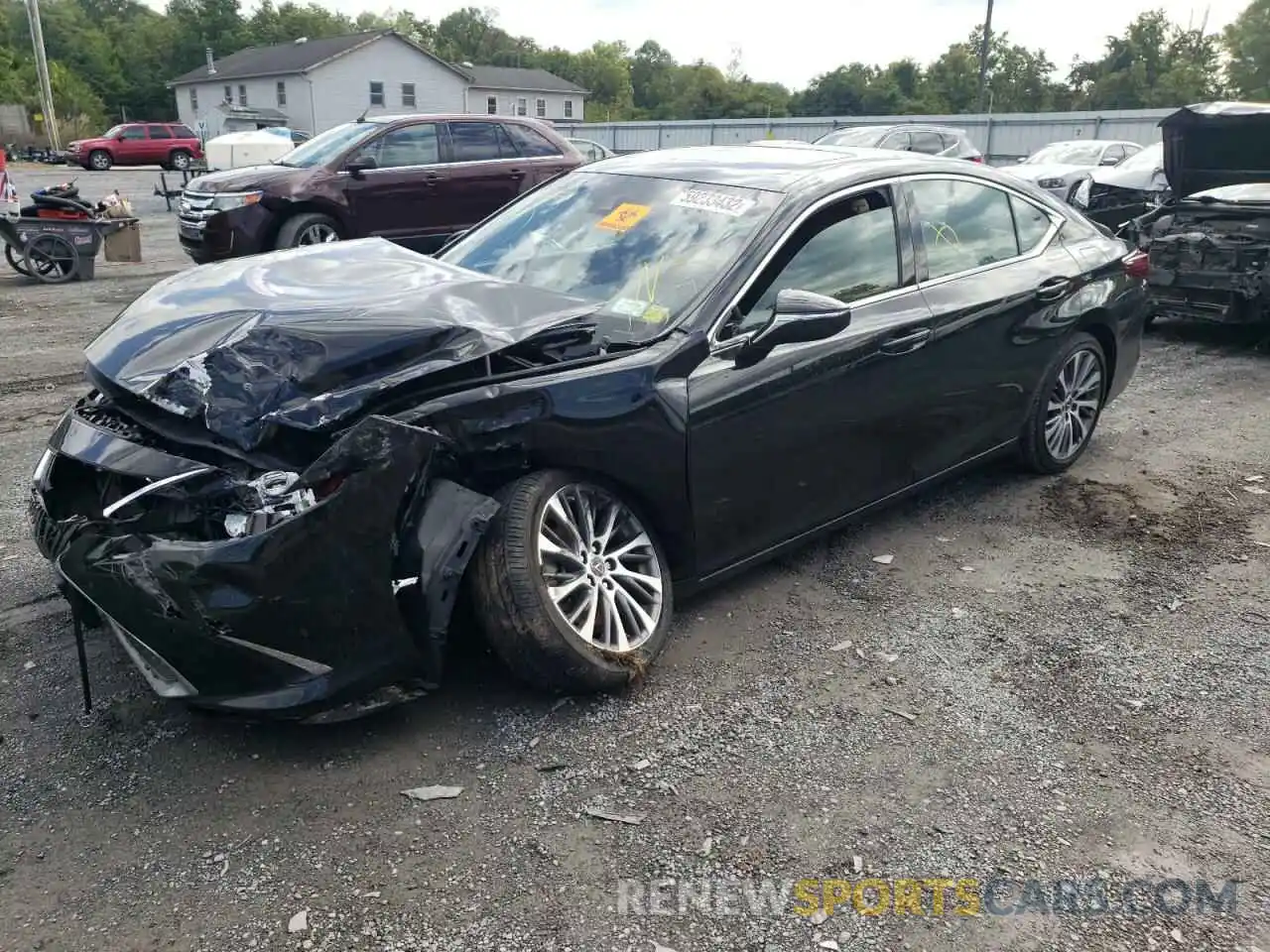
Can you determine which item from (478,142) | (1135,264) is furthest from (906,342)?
(478,142)

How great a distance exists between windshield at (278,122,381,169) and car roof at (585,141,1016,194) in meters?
7.22

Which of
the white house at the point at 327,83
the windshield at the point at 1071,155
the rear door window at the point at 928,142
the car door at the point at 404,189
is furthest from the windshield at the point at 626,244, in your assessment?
the white house at the point at 327,83

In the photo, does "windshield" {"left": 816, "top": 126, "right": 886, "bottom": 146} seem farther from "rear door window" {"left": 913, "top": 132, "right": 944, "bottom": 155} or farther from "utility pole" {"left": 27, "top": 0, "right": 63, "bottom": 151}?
"utility pole" {"left": 27, "top": 0, "right": 63, "bottom": 151}

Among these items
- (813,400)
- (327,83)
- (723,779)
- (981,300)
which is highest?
(327,83)

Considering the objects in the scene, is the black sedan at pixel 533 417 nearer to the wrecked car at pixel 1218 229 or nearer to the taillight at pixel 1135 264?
the taillight at pixel 1135 264

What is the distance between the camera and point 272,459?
9.49 ft

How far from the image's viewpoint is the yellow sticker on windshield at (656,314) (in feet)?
12.0

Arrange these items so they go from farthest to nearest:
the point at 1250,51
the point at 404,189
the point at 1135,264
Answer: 1. the point at 1250,51
2. the point at 404,189
3. the point at 1135,264

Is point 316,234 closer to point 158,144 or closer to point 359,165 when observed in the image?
point 359,165

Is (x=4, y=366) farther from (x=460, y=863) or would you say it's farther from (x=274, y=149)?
(x=274, y=149)

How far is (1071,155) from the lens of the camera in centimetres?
1836

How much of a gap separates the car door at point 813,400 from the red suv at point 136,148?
36.1 metres

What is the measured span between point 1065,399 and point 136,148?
3854 cm

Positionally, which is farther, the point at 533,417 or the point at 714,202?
the point at 714,202
